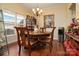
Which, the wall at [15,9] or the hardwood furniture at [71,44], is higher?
the wall at [15,9]

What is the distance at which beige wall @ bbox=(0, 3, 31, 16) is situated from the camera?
182 centimetres

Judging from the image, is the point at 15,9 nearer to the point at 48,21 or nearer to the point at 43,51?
the point at 48,21

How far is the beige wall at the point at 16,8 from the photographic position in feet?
5.96

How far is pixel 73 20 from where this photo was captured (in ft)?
6.09

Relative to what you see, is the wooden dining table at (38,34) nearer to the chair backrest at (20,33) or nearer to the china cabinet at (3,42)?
the chair backrest at (20,33)

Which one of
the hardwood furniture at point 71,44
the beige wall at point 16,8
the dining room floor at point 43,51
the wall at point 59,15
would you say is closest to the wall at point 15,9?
the beige wall at point 16,8

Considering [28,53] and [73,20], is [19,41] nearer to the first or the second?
[28,53]

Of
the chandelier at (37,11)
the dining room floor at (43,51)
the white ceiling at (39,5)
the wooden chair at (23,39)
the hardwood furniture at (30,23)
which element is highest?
the white ceiling at (39,5)

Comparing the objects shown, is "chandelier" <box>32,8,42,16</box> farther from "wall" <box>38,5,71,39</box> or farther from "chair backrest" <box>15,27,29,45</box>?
"chair backrest" <box>15,27,29,45</box>

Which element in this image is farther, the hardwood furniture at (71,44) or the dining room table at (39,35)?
the dining room table at (39,35)

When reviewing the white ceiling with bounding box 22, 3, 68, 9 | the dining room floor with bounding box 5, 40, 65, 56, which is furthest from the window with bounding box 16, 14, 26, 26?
the dining room floor with bounding box 5, 40, 65, 56

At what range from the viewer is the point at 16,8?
1.84 meters

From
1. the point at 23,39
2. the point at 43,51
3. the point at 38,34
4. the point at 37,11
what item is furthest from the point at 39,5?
the point at 43,51

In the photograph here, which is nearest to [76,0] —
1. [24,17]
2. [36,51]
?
[24,17]
